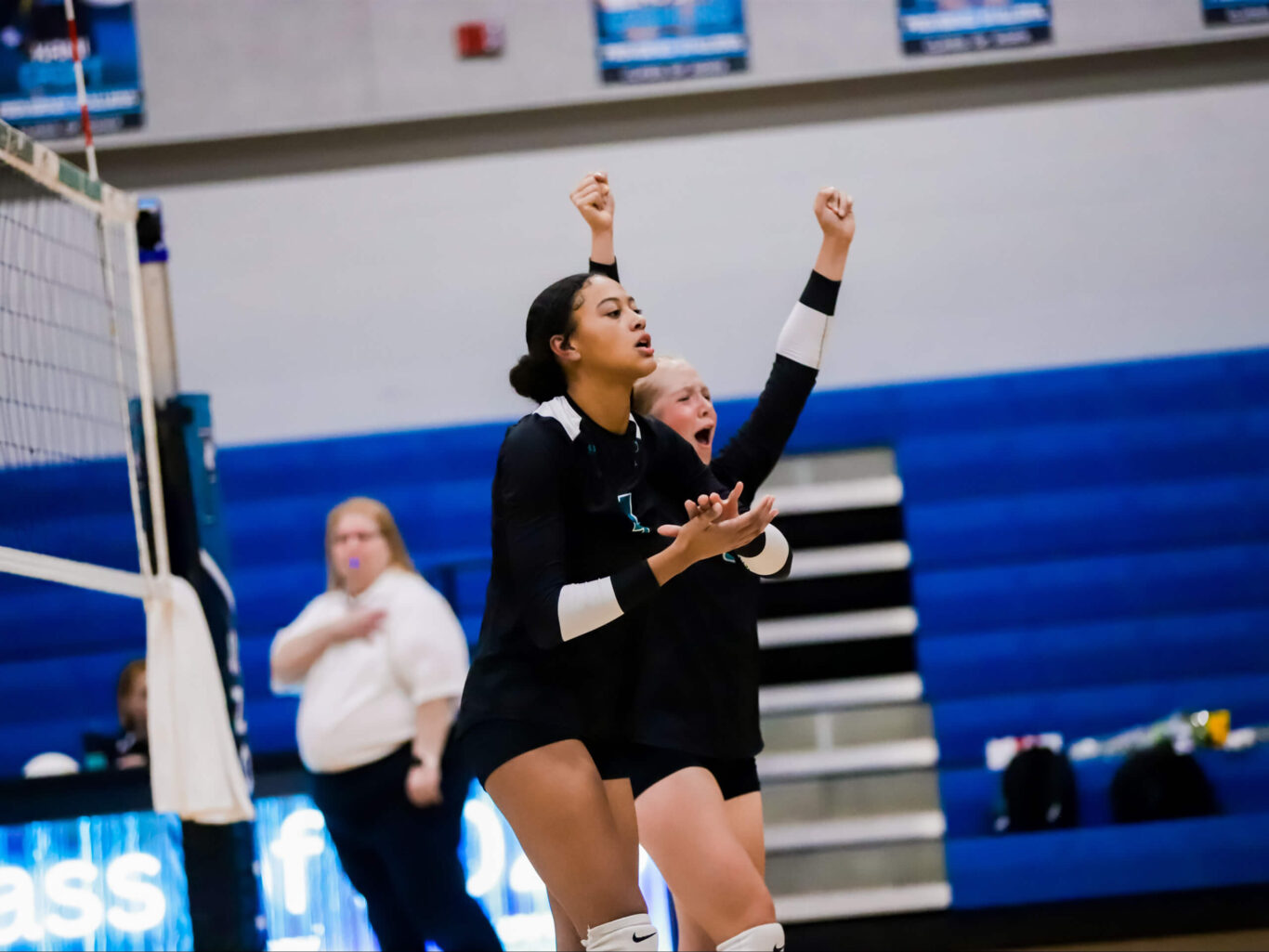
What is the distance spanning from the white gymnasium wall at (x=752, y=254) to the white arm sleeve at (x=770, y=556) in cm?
350

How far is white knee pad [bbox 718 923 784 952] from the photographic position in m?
2.65

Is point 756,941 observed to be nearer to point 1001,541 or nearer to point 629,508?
point 629,508

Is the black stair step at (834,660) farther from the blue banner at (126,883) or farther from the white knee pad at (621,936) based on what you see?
the white knee pad at (621,936)

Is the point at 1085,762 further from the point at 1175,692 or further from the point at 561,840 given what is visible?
the point at 561,840

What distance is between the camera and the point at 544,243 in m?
6.23

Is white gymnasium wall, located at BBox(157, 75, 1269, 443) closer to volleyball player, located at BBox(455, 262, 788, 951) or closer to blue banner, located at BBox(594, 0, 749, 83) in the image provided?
blue banner, located at BBox(594, 0, 749, 83)

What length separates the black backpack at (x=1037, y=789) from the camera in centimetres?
557

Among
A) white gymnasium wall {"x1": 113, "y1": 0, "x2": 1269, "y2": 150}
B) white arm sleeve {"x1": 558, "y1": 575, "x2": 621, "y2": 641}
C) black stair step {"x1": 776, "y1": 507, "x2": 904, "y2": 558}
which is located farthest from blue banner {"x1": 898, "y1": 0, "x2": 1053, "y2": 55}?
white arm sleeve {"x1": 558, "y1": 575, "x2": 621, "y2": 641}

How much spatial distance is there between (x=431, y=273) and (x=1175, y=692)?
3.71 meters

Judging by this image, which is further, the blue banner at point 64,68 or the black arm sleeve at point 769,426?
the blue banner at point 64,68

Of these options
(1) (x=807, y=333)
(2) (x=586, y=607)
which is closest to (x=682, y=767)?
(2) (x=586, y=607)

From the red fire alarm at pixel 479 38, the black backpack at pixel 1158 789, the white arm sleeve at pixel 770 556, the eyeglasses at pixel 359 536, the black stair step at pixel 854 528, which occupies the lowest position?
the black backpack at pixel 1158 789

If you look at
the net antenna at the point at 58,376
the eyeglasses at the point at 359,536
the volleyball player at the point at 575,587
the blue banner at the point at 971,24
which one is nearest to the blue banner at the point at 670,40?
the blue banner at the point at 971,24

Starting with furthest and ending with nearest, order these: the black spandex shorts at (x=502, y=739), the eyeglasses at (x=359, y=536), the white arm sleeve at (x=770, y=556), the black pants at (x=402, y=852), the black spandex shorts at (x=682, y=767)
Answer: the eyeglasses at (x=359, y=536), the black pants at (x=402, y=852), the black spandex shorts at (x=682, y=767), the white arm sleeve at (x=770, y=556), the black spandex shorts at (x=502, y=739)
